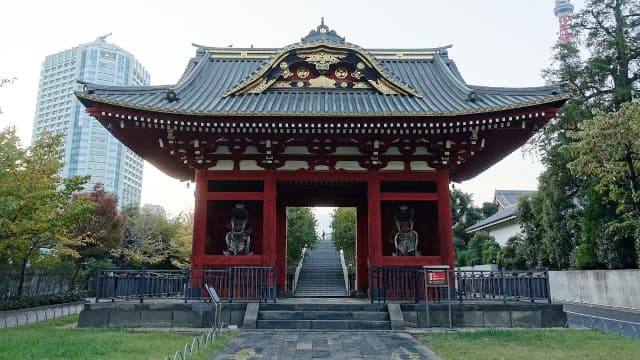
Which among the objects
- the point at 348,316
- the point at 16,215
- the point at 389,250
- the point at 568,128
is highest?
the point at 568,128

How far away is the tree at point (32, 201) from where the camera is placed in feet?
45.7

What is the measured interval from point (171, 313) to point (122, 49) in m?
70.5

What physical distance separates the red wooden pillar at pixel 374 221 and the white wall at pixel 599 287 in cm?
1323

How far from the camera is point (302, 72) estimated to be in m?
14.7

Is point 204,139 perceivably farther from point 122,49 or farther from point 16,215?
point 122,49

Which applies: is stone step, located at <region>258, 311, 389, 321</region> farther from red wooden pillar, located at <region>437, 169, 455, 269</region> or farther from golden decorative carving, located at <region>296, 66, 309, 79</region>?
golden decorative carving, located at <region>296, 66, 309, 79</region>

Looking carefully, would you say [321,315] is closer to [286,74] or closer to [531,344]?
[531,344]

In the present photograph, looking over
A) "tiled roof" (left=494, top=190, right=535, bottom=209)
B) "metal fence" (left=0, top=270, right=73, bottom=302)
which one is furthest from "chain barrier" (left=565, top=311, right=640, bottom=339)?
"tiled roof" (left=494, top=190, right=535, bottom=209)

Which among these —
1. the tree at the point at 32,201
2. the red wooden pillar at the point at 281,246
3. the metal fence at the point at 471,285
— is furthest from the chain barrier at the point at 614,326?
the tree at the point at 32,201

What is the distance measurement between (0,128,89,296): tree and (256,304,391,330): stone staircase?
8118 mm

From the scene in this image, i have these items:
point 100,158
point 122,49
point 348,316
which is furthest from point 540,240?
point 122,49

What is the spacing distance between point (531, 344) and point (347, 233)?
94.4 feet

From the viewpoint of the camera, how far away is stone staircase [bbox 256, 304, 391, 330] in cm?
1057

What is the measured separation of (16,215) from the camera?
1458 centimetres
